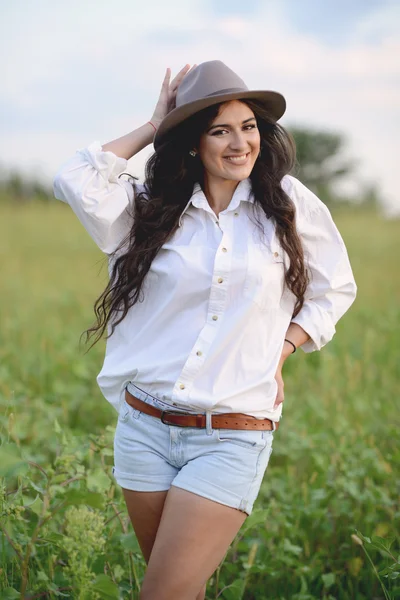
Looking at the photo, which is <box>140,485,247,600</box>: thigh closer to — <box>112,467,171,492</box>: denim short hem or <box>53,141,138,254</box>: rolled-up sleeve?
<box>112,467,171,492</box>: denim short hem

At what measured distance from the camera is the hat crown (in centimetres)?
275

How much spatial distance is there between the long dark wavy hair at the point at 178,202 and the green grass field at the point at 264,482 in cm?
56

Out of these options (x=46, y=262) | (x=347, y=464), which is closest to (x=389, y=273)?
(x=46, y=262)

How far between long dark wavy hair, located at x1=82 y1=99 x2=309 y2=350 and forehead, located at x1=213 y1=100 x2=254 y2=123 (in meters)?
0.02

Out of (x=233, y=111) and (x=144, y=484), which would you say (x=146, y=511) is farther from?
(x=233, y=111)

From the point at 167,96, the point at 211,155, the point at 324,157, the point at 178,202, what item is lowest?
the point at 324,157

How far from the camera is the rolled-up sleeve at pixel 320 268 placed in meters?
2.82

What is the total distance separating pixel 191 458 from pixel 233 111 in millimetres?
1167

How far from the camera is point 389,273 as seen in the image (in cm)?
1273

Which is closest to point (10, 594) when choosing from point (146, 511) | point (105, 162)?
point (146, 511)

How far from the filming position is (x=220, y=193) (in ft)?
9.27

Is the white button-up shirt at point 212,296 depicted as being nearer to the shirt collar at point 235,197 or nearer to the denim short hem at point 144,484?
the shirt collar at point 235,197

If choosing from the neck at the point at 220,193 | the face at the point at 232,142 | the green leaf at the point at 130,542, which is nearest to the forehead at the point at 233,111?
the face at the point at 232,142

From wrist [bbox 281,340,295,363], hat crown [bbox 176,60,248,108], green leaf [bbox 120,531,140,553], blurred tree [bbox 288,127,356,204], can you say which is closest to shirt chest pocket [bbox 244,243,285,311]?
wrist [bbox 281,340,295,363]
